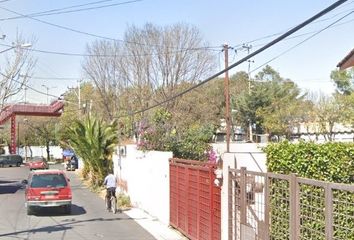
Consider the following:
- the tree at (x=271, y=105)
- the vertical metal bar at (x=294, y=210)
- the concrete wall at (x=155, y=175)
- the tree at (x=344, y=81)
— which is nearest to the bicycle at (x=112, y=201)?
the concrete wall at (x=155, y=175)

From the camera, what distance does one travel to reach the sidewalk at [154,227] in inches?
624

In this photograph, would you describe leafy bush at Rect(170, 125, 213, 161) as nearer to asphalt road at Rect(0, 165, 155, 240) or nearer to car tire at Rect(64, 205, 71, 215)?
asphalt road at Rect(0, 165, 155, 240)

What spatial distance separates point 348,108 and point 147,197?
36.4 metres

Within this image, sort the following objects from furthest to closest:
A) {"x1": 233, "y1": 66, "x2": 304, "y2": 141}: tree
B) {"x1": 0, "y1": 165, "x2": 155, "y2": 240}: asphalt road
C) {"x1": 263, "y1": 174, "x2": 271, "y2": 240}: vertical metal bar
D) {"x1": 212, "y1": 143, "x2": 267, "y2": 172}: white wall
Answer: {"x1": 233, "y1": 66, "x2": 304, "y2": 141}: tree, {"x1": 0, "y1": 165, "x2": 155, "y2": 240}: asphalt road, {"x1": 212, "y1": 143, "x2": 267, "y2": 172}: white wall, {"x1": 263, "y1": 174, "x2": 271, "y2": 240}: vertical metal bar

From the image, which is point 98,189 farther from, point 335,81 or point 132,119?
point 335,81

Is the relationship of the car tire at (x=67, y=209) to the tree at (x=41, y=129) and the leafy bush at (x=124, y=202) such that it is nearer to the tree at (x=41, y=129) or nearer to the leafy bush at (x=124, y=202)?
the leafy bush at (x=124, y=202)

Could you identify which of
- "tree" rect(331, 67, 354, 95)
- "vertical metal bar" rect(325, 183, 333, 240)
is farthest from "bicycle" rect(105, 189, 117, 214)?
"tree" rect(331, 67, 354, 95)

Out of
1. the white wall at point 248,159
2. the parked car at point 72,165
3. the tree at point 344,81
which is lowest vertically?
the parked car at point 72,165

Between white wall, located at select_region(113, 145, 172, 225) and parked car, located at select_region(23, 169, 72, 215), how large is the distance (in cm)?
292

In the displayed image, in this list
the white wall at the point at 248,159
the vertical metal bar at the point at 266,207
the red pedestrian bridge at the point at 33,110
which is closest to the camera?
the vertical metal bar at the point at 266,207

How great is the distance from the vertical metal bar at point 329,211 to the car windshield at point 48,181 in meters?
16.6

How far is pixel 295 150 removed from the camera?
34.6ft

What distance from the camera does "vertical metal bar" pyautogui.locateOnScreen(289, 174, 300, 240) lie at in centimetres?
778

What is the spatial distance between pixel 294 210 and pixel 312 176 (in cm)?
262
